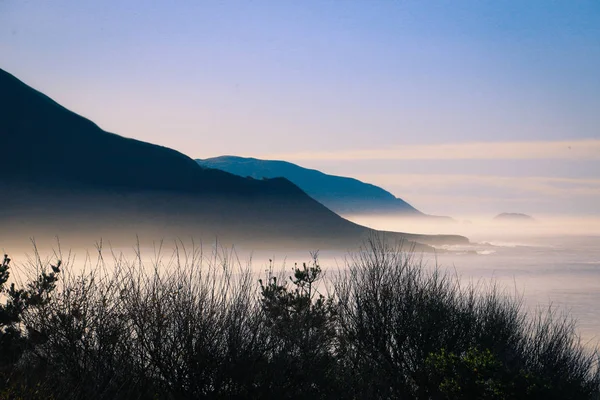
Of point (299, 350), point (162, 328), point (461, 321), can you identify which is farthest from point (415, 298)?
point (162, 328)

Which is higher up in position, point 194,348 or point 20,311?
point 194,348

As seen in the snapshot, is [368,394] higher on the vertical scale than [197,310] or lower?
lower

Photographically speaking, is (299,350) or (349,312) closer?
(299,350)

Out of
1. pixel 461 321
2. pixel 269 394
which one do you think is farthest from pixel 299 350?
pixel 461 321

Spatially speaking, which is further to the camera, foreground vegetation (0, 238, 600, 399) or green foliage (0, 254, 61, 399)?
green foliage (0, 254, 61, 399)

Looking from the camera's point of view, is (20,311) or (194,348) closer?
(194,348)

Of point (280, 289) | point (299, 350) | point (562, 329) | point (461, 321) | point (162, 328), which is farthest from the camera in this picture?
point (562, 329)

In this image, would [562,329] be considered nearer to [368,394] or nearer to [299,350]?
[368,394]

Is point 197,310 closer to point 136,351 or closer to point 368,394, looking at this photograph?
point 136,351

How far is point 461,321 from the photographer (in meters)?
31.1

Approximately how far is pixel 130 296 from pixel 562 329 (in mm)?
21404

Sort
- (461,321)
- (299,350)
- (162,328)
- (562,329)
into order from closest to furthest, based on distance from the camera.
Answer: (162,328) < (299,350) < (461,321) < (562,329)

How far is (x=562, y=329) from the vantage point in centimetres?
3494

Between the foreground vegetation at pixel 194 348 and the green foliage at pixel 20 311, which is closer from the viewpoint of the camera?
the foreground vegetation at pixel 194 348
